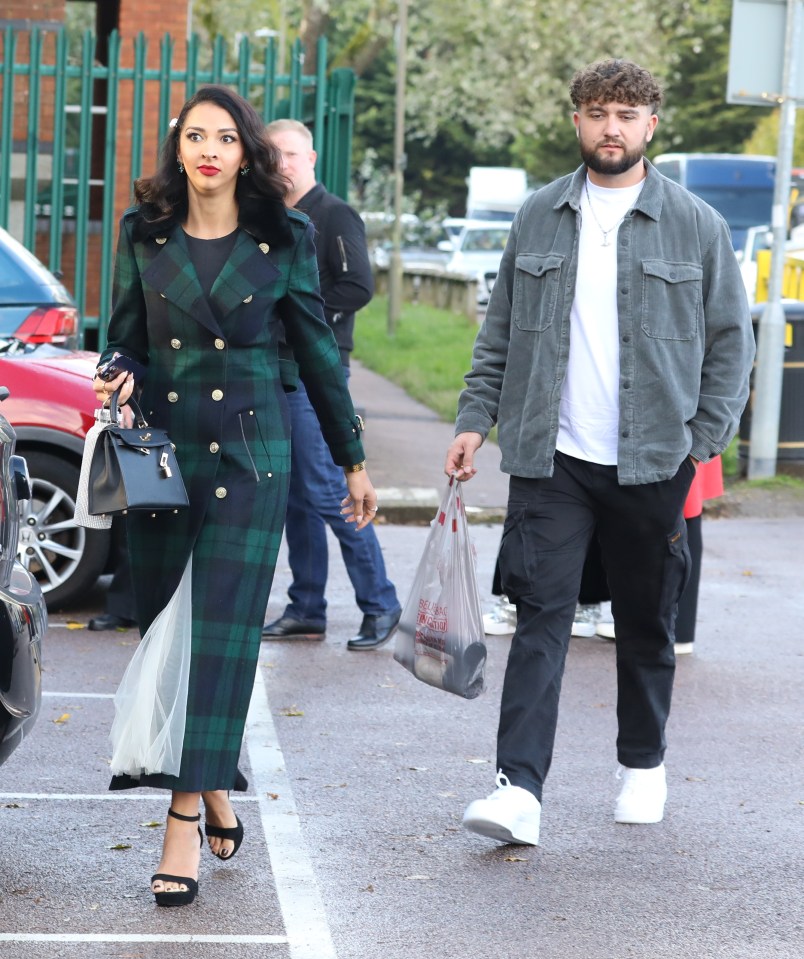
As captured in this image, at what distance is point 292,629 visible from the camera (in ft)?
24.1

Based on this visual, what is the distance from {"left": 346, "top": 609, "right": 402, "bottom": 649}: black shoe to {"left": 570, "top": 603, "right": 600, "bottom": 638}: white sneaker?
88 centimetres

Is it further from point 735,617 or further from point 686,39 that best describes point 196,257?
→ point 686,39

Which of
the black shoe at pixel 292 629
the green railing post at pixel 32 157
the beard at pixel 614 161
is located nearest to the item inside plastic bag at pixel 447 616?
the beard at pixel 614 161

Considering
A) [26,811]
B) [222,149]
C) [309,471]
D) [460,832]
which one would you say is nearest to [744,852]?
[460,832]

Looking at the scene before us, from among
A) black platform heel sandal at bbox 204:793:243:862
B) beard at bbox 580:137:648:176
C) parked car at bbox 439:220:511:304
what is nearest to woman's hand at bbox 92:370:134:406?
black platform heel sandal at bbox 204:793:243:862

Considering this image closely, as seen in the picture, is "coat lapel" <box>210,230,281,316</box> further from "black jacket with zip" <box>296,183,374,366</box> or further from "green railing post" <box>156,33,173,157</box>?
"green railing post" <box>156,33,173,157</box>

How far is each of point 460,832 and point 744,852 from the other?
2.49ft

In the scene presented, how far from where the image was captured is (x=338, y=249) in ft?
23.9

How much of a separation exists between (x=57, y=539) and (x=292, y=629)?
1096 millimetres

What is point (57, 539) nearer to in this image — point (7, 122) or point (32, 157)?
point (7, 122)

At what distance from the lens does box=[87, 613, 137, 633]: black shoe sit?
24.1 feet

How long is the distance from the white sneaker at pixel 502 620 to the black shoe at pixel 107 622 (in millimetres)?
1529

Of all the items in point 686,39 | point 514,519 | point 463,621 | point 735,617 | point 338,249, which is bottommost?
point 735,617

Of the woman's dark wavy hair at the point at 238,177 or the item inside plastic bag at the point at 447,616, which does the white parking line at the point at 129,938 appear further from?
the woman's dark wavy hair at the point at 238,177
